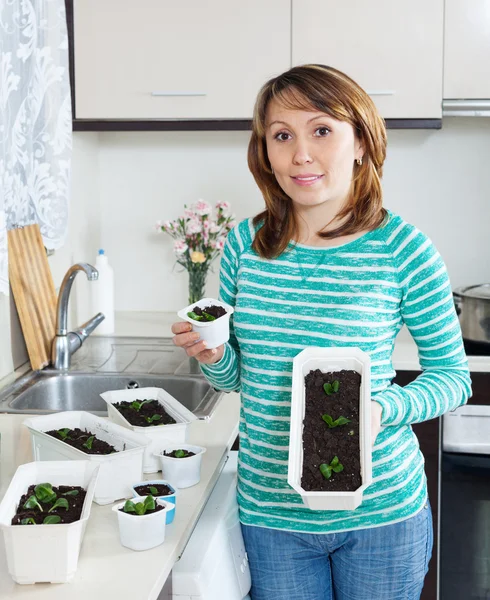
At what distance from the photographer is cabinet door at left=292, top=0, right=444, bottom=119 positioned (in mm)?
2369

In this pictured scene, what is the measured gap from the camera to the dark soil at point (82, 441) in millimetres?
1401

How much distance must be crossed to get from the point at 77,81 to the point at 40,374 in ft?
3.01

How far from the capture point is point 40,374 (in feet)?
7.19

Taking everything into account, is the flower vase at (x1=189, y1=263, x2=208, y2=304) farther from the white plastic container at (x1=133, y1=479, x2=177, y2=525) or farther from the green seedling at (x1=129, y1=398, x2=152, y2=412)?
the white plastic container at (x1=133, y1=479, x2=177, y2=525)

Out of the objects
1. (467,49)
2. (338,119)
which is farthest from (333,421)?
(467,49)

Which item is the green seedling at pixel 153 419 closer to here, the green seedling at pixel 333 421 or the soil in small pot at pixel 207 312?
the soil in small pot at pixel 207 312

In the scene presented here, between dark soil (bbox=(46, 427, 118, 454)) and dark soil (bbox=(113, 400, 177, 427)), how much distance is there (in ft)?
0.38

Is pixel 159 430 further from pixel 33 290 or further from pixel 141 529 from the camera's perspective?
pixel 33 290

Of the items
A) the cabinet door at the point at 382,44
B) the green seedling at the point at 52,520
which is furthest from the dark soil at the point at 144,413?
the cabinet door at the point at 382,44

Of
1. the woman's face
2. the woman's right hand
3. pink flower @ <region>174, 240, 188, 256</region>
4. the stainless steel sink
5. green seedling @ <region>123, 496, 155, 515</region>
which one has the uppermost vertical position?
the woman's face

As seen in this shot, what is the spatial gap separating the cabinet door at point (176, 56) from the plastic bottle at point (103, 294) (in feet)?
1.57

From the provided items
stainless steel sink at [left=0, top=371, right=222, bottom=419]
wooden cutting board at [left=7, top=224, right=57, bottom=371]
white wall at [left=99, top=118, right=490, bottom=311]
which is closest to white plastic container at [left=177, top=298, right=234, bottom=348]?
stainless steel sink at [left=0, top=371, right=222, bottom=419]

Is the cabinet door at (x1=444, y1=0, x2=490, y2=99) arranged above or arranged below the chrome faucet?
above

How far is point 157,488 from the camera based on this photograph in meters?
1.35
